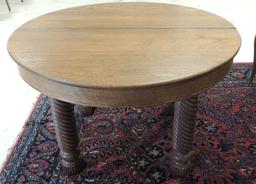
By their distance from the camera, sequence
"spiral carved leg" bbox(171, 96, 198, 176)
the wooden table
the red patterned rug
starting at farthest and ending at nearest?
the red patterned rug, "spiral carved leg" bbox(171, 96, 198, 176), the wooden table

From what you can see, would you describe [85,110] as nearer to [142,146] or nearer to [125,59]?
[142,146]

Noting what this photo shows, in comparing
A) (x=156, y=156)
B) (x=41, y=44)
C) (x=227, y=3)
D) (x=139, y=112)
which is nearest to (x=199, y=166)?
(x=156, y=156)

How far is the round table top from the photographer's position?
1.01 meters

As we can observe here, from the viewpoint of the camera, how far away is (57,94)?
3.42 feet

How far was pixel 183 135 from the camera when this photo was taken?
1325 mm

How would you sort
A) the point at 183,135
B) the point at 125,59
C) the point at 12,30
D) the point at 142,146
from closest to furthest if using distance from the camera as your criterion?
the point at 125,59, the point at 183,135, the point at 142,146, the point at 12,30

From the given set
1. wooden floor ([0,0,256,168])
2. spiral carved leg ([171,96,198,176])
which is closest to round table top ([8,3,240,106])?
spiral carved leg ([171,96,198,176])

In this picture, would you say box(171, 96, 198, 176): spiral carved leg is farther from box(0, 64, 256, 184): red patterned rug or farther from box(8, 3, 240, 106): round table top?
box(8, 3, 240, 106): round table top

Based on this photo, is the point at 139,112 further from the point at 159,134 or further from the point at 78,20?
the point at 78,20

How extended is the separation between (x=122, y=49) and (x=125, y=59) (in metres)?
0.09

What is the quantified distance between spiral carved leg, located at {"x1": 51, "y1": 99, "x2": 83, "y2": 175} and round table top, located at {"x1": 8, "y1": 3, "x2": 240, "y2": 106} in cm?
20

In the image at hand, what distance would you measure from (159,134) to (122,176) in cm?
38

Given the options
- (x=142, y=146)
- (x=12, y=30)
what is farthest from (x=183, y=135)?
(x=12, y=30)

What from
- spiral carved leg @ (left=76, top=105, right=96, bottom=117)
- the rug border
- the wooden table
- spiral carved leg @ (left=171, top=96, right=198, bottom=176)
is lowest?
the rug border
